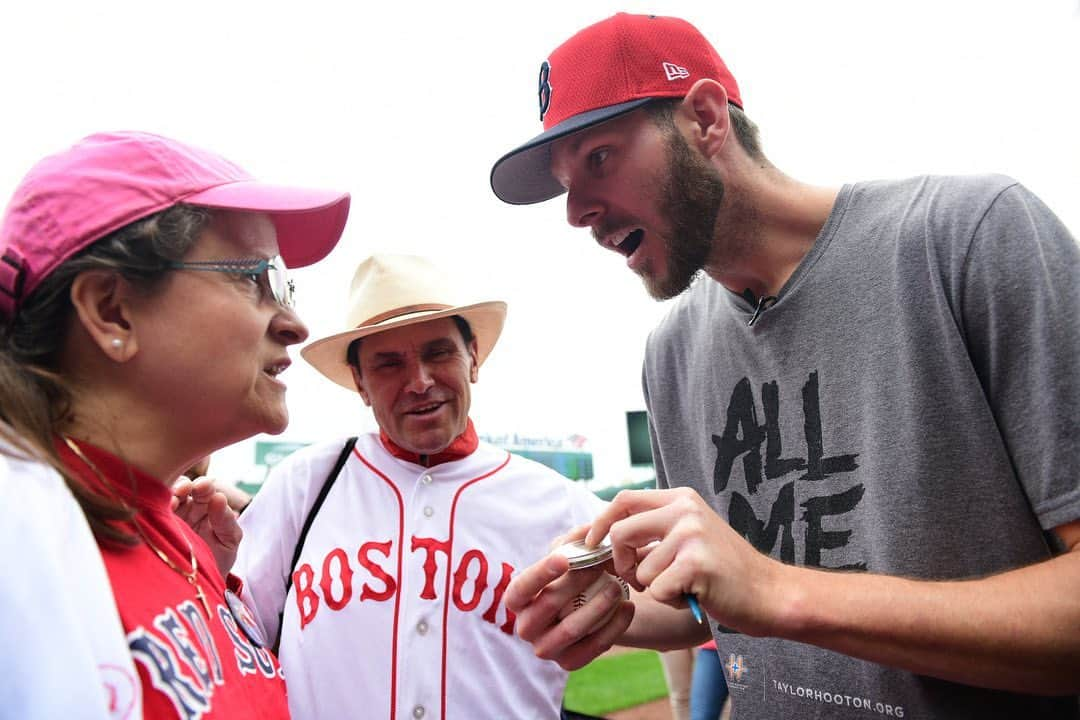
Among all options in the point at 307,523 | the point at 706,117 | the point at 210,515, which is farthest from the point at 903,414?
the point at 307,523

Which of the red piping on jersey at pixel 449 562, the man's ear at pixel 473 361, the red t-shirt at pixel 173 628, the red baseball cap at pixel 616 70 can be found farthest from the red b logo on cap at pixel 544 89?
the red t-shirt at pixel 173 628

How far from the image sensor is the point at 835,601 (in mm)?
1218

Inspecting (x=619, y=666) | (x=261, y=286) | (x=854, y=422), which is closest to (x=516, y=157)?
(x=261, y=286)

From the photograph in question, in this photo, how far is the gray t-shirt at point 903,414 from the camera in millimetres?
1366

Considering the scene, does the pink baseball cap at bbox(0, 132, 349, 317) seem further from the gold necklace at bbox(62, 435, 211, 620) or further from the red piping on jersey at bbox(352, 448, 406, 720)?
the red piping on jersey at bbox(352, 448, 406, 720)

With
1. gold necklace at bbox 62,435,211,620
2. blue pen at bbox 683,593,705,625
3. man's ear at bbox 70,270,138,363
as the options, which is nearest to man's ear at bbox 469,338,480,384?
gold necklace at bbox 62,435,211,620

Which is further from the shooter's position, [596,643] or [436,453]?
[436,453]

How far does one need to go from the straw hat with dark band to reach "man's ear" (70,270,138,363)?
128 cm

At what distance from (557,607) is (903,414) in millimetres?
896

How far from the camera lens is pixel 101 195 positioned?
4.33 feet

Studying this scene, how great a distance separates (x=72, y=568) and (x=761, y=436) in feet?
5.06

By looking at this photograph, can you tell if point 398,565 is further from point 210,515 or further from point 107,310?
point 107,310

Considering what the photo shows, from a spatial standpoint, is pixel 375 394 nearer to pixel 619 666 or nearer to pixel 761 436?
pixel 761 436

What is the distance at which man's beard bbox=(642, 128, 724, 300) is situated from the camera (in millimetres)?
1954
